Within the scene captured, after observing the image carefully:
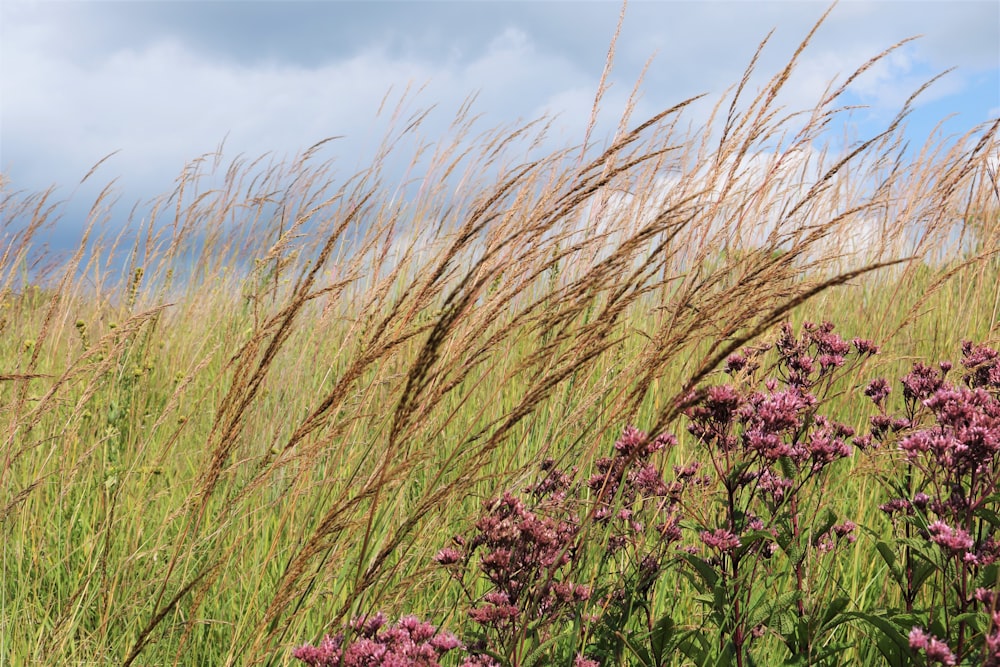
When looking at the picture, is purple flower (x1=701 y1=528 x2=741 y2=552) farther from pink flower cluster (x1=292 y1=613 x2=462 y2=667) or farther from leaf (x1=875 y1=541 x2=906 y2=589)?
pink flower cluster (x1=292 y1=613 x2=462 y2=667)

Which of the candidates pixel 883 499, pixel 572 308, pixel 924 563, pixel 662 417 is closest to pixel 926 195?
pixel 883 499

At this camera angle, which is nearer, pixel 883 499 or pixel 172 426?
pixel 883 499

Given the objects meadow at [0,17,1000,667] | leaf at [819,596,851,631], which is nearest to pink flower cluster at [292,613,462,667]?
meadow at [0,17,1000,667]

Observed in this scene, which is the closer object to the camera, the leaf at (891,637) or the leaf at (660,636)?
the leaf at (891,637)

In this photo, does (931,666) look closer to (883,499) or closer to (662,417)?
(662,417)

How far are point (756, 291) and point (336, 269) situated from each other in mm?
2755

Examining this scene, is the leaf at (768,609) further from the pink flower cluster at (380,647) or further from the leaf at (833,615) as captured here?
the pink flower cluster at (380,647)

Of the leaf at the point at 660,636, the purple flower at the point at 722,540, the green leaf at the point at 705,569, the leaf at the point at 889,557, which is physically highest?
the leaf at the point at 889,557

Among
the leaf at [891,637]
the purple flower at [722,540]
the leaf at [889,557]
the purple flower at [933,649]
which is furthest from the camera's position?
the leaf at [889,557]

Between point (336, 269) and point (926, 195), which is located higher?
point (926, 195)

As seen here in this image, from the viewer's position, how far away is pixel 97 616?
93.5 inches

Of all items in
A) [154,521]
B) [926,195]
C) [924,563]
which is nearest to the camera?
[924,563]

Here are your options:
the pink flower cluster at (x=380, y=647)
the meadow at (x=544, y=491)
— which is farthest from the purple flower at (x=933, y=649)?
the pink flower cluster at (x=380, y=647)

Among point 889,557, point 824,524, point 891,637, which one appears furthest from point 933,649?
point 824,524
